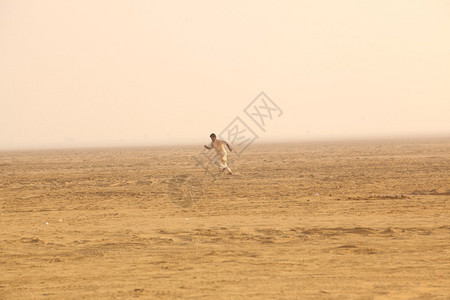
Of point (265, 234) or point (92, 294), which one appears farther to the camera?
point (265, 234)

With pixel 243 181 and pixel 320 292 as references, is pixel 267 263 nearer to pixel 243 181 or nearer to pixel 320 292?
pixel 320 292

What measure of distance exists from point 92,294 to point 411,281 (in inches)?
146

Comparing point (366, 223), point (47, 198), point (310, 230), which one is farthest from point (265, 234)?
point (47, 198)

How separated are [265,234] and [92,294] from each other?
4.05 meters

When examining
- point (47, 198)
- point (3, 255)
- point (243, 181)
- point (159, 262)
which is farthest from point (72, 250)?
point (243, 181)

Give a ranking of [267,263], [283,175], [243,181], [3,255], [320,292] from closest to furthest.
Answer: [320,292] → [267,263] → [3,255] → [243,181] → [283,175]

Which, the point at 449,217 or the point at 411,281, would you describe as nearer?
the point at 411,281

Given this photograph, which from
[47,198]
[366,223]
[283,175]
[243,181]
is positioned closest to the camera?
[366,223]

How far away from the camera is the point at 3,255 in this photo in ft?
28.5

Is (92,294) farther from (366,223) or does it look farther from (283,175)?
(283,175)

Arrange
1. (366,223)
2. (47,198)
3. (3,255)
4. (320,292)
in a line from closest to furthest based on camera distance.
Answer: (320,292), (3,255), (366,223), (47,198)

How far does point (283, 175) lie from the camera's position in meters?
24.3

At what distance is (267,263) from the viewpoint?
7.73 metres

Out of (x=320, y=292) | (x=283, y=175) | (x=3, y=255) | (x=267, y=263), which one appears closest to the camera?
(x=320, y=292)
